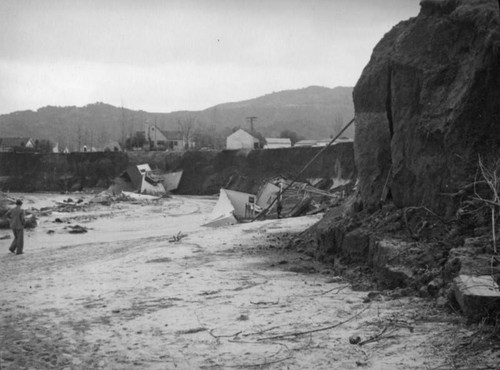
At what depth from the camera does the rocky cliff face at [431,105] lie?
9.85 meters

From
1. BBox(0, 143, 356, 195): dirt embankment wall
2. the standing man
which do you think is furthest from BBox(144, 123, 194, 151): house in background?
the standing man

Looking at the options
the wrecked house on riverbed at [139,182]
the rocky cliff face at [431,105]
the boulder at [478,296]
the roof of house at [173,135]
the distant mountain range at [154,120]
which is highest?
the distant mountain range at [154,120]

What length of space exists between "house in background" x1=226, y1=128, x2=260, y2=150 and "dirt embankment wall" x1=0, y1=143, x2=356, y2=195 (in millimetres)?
15931

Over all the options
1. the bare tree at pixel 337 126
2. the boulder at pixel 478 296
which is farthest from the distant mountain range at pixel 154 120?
the boulder at pixel 478 296

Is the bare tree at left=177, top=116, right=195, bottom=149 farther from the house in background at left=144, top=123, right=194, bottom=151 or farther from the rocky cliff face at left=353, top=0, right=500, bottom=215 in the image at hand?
the rocky cliff face at left=353, top=0, right=500, bottom=215

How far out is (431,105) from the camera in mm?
11148

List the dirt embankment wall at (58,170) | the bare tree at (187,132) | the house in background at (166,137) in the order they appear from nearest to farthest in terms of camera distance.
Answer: the dirt embankment wall at (58,170)
the house in background at (166,137)
the bare tree at (187,132)

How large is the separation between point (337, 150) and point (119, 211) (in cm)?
2037

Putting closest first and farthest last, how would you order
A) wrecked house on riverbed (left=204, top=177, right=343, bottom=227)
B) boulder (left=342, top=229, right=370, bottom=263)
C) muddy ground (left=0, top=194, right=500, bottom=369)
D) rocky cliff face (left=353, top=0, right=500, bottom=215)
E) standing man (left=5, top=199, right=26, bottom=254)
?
muddy ground (left=0, top=194, right=500, bottom=369) < rocky cliff face (left=353, top=0, right=500, bottom=215) < boulder (left=342, top=229, right=370, bottom=263) < standing man (left=5, top=199, right=26, bottom=254) < wrecked house on riverbed (left=204, top=177, right=343, bottom=227)

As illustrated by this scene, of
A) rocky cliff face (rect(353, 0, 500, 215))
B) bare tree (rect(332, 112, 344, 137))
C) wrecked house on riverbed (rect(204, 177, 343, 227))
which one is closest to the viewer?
rocky cliff face (rect(353, 0, 500, 215))

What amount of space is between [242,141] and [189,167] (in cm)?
1817

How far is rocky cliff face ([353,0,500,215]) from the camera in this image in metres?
9.85

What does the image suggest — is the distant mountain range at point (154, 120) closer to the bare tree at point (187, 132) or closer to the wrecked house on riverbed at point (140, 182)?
the bare tree at point (187, 132)

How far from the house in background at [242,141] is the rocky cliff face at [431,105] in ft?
197
